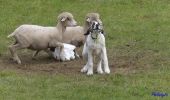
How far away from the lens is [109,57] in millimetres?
13133

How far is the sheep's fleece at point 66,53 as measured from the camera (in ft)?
42.4

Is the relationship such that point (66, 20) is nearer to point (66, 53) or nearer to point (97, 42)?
point (66, 53)

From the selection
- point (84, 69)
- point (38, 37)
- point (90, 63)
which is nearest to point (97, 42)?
point (90, 63)

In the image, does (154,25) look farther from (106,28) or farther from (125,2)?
(125,2)

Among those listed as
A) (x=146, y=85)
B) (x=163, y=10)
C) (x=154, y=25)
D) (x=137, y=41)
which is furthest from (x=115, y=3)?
(x=146, y=85)

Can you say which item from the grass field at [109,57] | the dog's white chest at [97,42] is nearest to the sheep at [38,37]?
the grass field at [109,57]

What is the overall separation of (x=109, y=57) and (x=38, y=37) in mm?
1723

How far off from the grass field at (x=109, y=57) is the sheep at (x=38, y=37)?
0.37m

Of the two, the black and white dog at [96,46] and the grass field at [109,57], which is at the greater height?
the black and white dog at [96,46]

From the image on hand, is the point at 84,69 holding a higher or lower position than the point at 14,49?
lower

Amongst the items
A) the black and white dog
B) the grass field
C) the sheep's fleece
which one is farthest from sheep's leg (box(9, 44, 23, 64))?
the black and white dog

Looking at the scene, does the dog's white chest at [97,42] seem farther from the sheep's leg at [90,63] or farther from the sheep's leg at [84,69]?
the sheep's leg at [84,69]

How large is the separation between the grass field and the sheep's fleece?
200 mm

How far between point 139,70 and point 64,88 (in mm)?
2215
